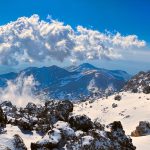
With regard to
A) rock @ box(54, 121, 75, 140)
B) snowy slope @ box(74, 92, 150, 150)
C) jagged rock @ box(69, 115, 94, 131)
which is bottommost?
rock @ box(54, 121, 75, 140)

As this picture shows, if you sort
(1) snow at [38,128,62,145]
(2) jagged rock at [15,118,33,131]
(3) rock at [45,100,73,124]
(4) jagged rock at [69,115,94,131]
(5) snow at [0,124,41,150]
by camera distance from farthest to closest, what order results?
(3) rock at [45,100,73,124]
(2) jagged rock at [15,118,33,131]
(4) jagged rock at [69,115,94,131]
(5) snow at [0,124,41,150]
(1) snow at [38,128,62,145]

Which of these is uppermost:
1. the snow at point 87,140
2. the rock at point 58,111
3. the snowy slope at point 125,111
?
the snowy slope at point 125,111

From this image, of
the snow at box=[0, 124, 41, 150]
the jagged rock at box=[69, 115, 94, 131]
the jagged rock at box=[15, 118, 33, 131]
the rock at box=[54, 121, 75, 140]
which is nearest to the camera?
the rock at box=[54, 121, 75, 140]

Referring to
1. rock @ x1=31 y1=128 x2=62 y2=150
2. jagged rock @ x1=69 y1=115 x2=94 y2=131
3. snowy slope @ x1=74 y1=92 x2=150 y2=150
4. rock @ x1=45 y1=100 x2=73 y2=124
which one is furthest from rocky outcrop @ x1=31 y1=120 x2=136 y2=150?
snowy slope @ x1=74 y1=92 x2=150 y2=150

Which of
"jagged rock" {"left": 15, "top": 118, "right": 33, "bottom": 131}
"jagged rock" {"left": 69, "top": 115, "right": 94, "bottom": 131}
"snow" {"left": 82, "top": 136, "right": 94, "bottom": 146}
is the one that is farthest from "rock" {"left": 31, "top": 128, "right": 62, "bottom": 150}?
"jagged rock" {"left": 15, "top": 118, "right": 33, "bottom": 131}

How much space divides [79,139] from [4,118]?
16607 mm

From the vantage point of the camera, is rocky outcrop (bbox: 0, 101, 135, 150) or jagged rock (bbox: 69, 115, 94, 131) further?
jagged rock (bbox: 69, 115, 94, 131)

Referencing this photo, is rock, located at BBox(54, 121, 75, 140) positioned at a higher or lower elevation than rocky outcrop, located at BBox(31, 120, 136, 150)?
higher

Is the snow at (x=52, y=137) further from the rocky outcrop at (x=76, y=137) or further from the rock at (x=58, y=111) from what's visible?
the rock at (x=58, y=111)

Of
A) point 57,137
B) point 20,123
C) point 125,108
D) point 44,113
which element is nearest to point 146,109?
point 125,108

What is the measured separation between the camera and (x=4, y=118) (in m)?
47.3

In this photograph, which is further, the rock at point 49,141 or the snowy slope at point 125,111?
the snowy slope at point 125,111

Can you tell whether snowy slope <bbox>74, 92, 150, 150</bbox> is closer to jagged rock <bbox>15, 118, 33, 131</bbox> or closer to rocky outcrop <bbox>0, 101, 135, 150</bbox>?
jagged rock <bbox>15, 118, 33, 131</bbox>

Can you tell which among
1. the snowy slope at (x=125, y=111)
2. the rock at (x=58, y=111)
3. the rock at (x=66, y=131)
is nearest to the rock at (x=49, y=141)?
the rock at (x=66, y=131)
